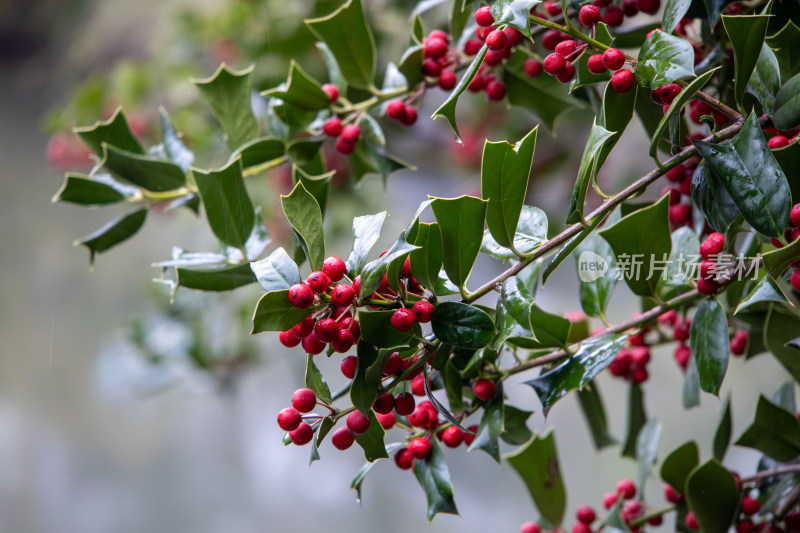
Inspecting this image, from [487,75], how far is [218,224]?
265 mm

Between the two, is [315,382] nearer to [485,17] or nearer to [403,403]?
[403,403]

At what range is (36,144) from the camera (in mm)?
1744

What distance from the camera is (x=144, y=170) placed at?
652 millimetres

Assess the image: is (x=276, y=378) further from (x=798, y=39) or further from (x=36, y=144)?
(x=36, y=144)

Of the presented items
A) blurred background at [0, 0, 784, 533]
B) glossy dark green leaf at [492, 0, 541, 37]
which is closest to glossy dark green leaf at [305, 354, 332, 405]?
glossy dark green leaf at [492, 0, 541, 37]

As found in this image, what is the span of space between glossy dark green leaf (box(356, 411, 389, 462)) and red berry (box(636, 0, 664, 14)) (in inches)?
15.3

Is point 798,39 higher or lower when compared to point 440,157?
higher

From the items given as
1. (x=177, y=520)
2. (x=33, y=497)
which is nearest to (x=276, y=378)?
(x=177, y=520)

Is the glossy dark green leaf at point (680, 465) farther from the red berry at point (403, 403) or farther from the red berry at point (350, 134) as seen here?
the red berry at point (350, 134)

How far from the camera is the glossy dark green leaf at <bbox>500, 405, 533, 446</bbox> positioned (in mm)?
584

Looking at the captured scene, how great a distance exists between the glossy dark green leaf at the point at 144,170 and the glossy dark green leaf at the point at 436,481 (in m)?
0.34

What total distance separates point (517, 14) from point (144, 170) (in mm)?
383

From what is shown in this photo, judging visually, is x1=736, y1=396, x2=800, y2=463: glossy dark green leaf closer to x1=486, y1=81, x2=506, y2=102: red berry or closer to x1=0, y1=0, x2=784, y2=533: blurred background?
x1=486, y1=81, x2=506, y2=102: red berry

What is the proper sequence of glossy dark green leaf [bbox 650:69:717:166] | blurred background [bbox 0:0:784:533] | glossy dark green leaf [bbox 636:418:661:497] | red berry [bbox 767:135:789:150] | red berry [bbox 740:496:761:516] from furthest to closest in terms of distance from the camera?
blurred background [bbox 0:0:784:533] → glossy dark green leaf [bbox 636:418:661:497] → red berry [bbox 740:496:761:516] → red berry [bbox 767:135:789:150] → glossy dark green leaf [bbox 650:69:717:166]
